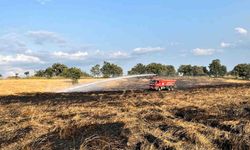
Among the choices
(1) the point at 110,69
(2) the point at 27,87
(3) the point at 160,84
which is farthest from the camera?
(1) the point at 110,69

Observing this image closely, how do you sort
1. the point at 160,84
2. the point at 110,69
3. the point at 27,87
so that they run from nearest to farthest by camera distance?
the point at 160,84, the point at 27,87, the point at 110,69

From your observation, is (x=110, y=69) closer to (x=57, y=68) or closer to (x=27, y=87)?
(x=57, y=68)

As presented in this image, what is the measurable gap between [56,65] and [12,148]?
17589 centimetres

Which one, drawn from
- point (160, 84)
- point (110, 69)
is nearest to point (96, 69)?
point (110, 69)

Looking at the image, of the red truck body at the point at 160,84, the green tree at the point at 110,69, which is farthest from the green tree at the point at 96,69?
the red truck body at the point at 160,84

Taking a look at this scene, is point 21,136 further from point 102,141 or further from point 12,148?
point 102,141

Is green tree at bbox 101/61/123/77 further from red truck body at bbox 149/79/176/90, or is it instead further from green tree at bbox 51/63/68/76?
red truck body at bbox 149/79/176/90

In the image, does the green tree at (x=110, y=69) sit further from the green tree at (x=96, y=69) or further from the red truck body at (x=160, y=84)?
the red truck body at (x=160, y=84)

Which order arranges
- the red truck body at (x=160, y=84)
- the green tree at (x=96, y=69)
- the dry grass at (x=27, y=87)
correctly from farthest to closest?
the green tree at (x=96, y=69), the dry grass at (x=27, y=87), the red truck body at (x=160, y=84)

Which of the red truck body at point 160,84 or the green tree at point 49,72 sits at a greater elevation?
the green tree at point 49,72

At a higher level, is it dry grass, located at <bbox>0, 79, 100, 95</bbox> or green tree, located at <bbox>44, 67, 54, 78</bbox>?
green tree, located at <bbox>44, 67, 54, 78</bbox>

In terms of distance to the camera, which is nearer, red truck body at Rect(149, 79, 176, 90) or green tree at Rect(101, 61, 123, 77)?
red truck body at Rect(149, 79, 176, 90)

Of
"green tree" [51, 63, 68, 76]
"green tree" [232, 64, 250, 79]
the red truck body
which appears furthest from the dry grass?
"green tree" [232, 64, 250, 79]

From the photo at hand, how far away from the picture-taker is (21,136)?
563 inches
